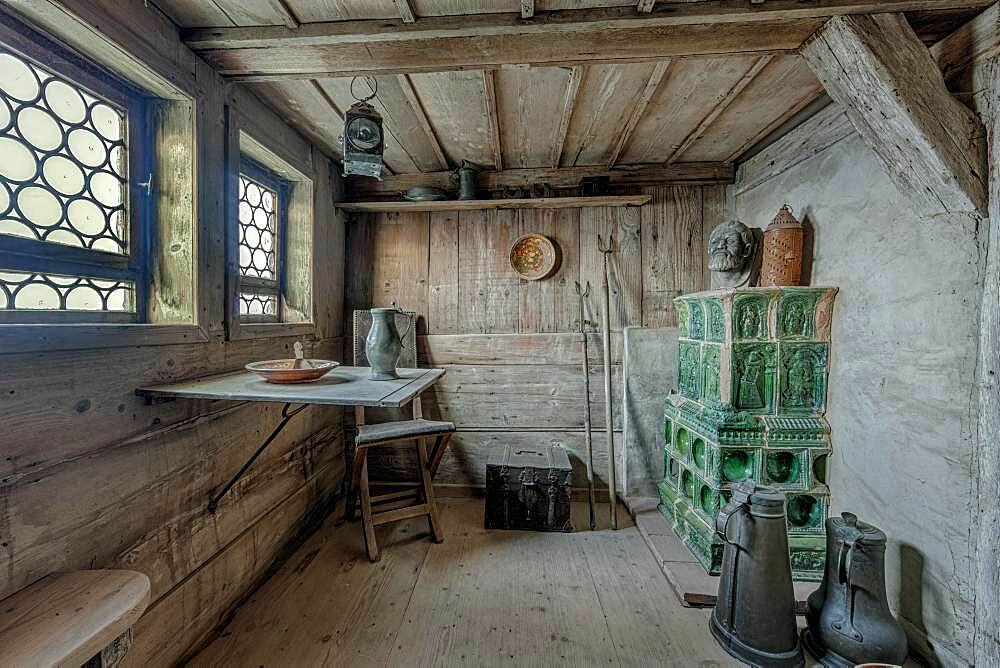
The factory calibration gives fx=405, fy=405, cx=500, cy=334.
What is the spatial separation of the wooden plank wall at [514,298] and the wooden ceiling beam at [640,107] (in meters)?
0.43

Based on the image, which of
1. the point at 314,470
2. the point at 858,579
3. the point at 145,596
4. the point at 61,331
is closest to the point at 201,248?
the point at 61,331

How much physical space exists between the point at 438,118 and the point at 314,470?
2.06 meters

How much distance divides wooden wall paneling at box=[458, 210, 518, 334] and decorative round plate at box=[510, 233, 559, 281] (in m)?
0.05

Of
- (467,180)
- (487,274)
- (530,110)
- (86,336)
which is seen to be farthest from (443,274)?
(86,336)

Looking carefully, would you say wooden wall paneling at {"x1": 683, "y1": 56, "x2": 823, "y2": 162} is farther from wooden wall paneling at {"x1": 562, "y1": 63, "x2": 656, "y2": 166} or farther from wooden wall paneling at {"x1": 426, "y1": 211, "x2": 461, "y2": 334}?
wooden wall paneling at {"x1": 426, "y1": 211, "x2": 461, "y2": 334}

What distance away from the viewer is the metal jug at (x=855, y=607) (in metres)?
1.31

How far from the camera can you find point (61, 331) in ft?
3.41

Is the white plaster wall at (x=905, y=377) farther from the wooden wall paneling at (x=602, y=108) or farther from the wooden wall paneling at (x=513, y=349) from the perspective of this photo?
the wooden wall paneling at (x=513, y=349)

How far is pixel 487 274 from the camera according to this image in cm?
273

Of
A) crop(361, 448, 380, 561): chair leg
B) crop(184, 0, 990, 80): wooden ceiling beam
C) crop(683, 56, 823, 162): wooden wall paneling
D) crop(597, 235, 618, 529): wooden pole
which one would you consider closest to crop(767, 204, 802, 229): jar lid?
crop(683, 56, 823, 162): wooden wall paneling

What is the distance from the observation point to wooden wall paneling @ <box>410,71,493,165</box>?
166 cm

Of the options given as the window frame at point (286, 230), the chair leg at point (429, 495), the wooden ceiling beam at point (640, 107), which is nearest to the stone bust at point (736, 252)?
the wooden ceiling beam at point (640, 107)

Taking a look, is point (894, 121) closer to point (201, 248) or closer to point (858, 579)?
point (858, 579)

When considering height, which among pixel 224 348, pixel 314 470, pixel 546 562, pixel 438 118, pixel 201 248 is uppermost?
pixel 438 118
